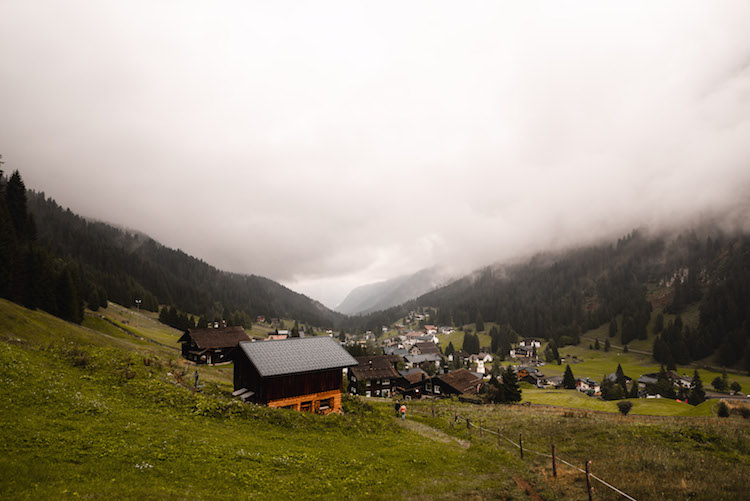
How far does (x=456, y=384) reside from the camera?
98.4 metres

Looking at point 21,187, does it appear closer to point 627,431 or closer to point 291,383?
point 291,383

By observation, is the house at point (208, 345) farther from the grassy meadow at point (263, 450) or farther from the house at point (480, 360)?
the house at point (480, 360)

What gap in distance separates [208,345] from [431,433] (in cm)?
6779

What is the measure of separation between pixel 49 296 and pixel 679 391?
166712 mm

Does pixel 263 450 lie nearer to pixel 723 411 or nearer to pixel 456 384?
pixel 723 411

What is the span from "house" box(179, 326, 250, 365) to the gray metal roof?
48130 mm

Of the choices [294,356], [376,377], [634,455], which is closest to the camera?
[634,455]

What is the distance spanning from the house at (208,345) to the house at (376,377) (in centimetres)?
3196

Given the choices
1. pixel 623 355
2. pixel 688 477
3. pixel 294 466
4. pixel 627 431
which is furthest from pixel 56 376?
pixel 623 355

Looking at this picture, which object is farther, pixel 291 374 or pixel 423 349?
pixel 423 349

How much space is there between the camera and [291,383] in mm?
37812

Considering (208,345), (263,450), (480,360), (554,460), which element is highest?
(554,460)

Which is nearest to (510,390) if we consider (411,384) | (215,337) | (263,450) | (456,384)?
(456,384)

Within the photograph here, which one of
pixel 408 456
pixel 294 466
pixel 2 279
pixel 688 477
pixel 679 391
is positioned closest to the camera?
pixel 688 477
